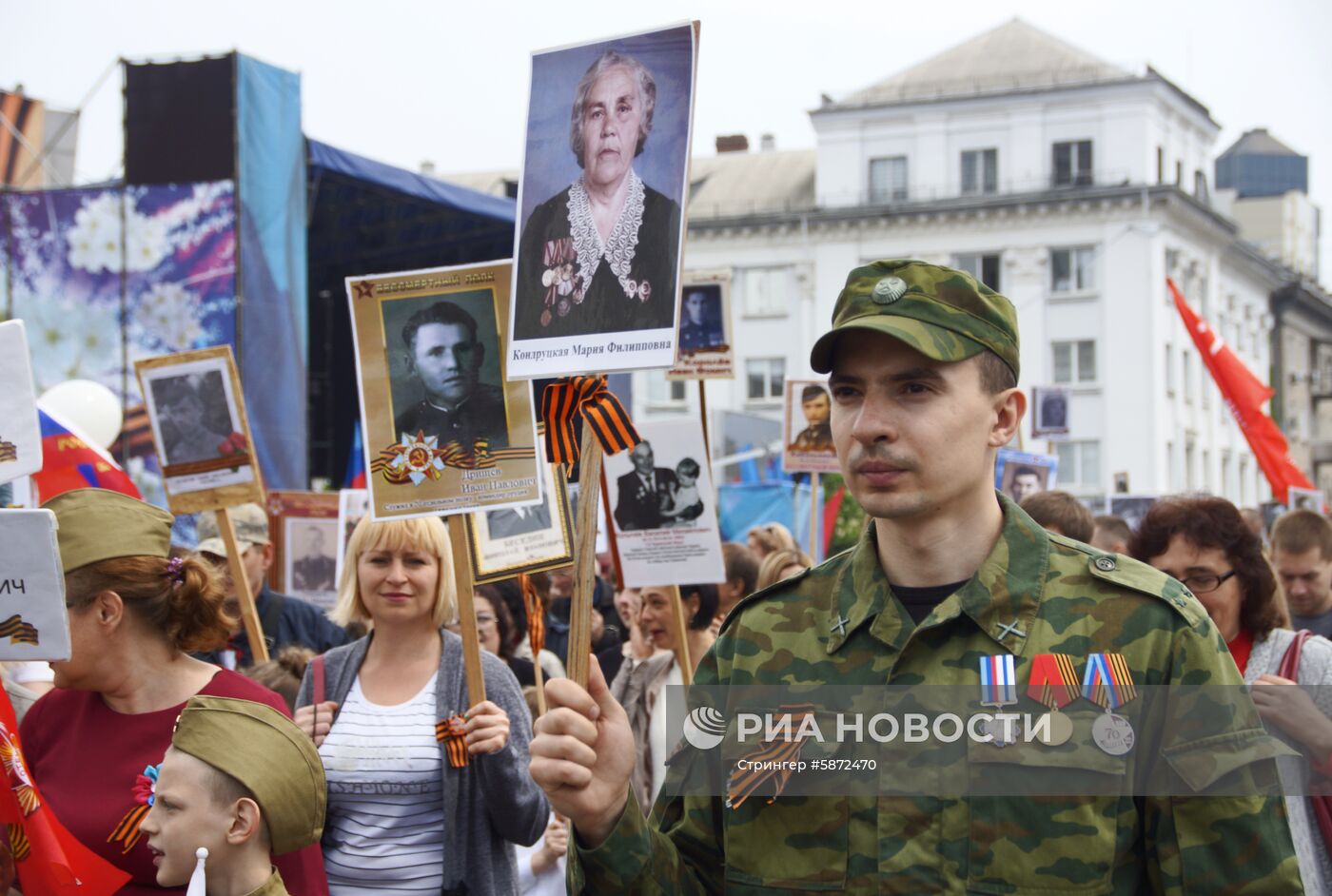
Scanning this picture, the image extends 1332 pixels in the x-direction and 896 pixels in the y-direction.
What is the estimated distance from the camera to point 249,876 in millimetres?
3152

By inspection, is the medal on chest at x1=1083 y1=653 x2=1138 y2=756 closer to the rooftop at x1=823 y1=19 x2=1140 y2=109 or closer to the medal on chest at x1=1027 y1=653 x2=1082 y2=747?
the medal on chest at x1=1027 y1=653 x2=1082 y2=747

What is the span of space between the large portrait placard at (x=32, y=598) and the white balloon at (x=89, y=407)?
9.05 metres

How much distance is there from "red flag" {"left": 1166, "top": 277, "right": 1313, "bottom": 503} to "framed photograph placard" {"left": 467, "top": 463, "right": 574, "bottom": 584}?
8.96m

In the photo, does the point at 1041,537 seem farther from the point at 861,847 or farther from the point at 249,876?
the point at 249,876

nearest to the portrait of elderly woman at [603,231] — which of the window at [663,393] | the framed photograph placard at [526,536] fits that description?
the framed photograph placard at [526,536]

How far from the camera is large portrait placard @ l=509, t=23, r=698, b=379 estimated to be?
Result: 320 centimetres

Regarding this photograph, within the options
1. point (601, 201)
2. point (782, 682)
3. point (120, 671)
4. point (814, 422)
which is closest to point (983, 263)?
point (814, 422)

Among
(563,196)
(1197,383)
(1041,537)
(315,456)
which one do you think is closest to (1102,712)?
(1041,537)

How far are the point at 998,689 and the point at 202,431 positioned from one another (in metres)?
4.83

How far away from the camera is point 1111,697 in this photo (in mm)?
2426

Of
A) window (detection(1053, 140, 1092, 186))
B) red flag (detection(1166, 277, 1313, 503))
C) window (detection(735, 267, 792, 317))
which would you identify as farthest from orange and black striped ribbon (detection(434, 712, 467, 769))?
window (detection(1053, 140, 1092, 186))

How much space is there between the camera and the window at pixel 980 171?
50.0 m

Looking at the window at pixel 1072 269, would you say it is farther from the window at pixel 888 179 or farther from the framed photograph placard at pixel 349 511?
the framed photograph placard at pixel 349 511

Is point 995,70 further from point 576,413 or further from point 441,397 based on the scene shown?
point 576,413
